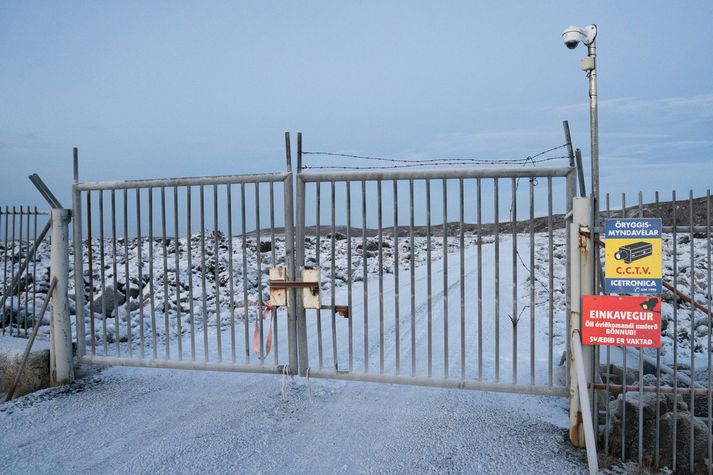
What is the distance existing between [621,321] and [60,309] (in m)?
6.82

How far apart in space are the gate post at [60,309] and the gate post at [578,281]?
6.35 m

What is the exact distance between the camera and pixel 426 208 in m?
5.90

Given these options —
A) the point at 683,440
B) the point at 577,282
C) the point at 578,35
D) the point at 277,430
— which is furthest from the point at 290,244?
the point at 683,440

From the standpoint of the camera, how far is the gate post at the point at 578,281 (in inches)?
202

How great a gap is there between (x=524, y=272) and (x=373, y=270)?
17.5ft

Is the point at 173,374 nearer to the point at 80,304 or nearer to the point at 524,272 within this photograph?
the point at 80,304

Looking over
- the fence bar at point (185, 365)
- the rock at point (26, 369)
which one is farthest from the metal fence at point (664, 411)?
the rock at point (26, 369)

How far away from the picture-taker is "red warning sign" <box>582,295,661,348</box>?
15.6ft

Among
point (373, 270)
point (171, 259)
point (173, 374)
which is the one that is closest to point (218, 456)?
point (173, 374)

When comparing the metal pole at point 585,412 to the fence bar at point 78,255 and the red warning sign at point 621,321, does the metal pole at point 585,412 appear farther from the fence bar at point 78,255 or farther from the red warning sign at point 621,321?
the fence bar at point 78,255

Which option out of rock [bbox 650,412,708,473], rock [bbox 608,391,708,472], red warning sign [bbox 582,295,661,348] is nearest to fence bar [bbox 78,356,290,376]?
red warning sign [bbox 582,295,661,348]

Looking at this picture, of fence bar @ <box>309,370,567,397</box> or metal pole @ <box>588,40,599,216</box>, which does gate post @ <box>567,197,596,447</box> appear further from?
fence bar @ <box>309,370,567,397</box>

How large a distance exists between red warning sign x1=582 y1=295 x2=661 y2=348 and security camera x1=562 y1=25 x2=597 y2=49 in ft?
7.87

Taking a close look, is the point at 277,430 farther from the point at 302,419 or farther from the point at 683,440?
the point at 683,440
